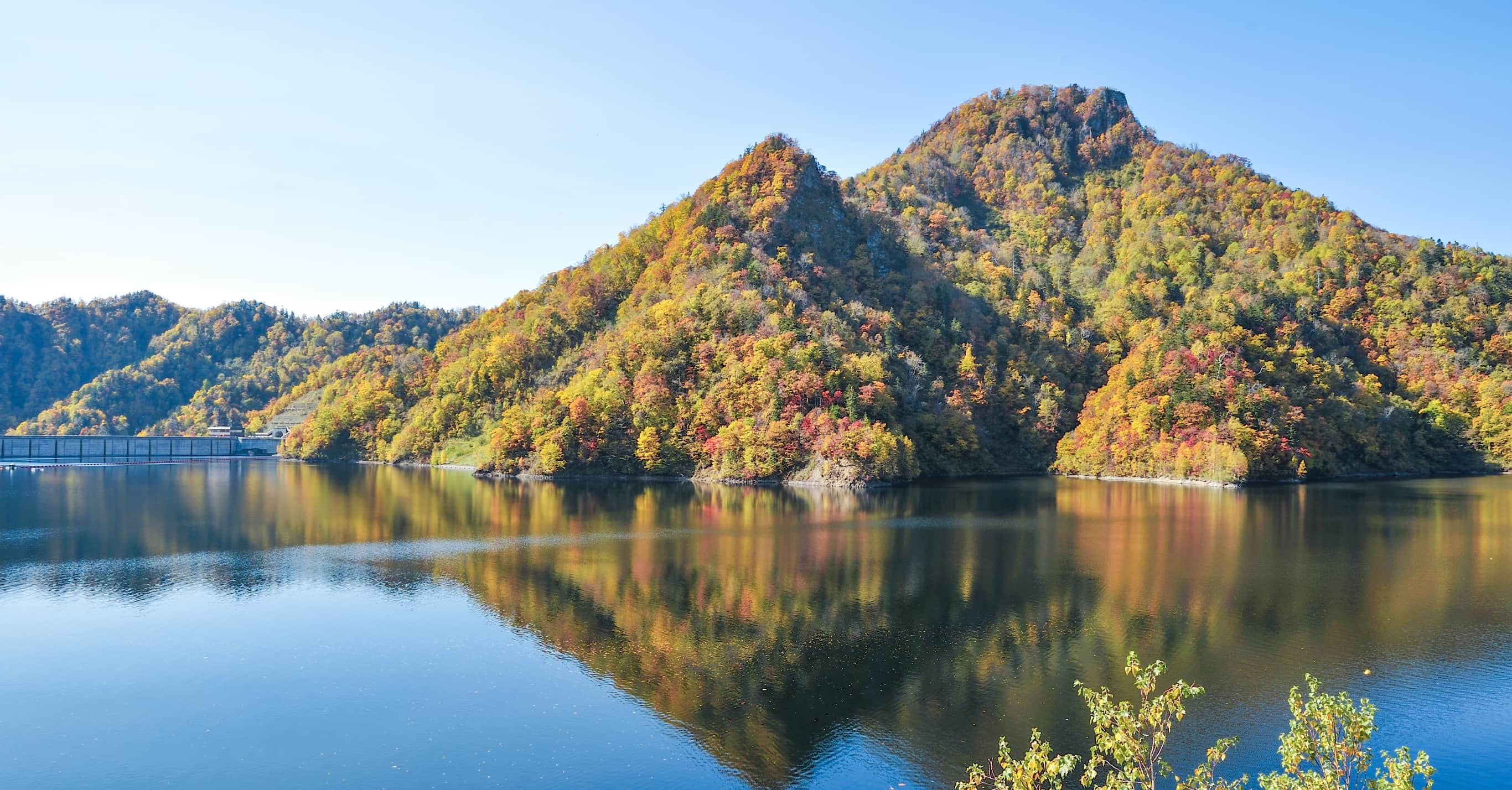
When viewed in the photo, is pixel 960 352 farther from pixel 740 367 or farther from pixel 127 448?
pixel 127 448

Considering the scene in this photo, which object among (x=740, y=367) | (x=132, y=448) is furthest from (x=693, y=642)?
(x=132, y=448)

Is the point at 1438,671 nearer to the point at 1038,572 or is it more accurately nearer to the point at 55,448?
the point at 1038,572

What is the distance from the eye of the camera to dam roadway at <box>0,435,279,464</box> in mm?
137125

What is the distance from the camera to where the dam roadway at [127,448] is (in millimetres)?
137125

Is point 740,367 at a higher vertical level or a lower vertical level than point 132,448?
higher

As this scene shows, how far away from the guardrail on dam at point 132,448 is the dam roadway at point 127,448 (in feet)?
0.27

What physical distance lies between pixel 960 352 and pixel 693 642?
345 ft

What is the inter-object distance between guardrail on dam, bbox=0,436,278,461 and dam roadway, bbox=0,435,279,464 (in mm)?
82

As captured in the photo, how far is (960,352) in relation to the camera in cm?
13012

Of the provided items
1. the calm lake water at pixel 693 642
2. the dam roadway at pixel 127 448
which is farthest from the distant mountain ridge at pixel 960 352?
the calm lake water at pixel 693 642

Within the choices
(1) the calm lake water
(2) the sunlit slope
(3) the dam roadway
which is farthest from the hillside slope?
(1) the calm lake water

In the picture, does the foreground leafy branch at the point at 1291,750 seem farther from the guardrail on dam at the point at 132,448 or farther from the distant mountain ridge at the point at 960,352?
the guardrail on dam at the point at 132,448

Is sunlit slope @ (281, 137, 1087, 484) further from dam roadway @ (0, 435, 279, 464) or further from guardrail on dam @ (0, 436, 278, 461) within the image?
guardrail on dam @ (0, 436, 278, 461)

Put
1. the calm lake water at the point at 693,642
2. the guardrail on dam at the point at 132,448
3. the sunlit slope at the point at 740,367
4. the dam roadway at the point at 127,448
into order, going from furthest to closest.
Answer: the guardrail on dam at the point at 132,448 < the dam roadway at the point at 127,448 < the sunlit slope at the point at 740,367 < the calm lake water at the point at 693,642
